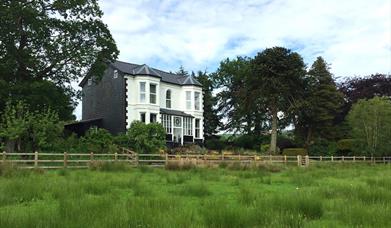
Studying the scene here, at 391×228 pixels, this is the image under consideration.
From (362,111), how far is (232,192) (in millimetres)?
34709

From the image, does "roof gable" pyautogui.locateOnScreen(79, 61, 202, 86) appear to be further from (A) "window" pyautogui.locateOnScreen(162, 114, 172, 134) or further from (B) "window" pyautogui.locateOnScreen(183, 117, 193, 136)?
(B) "window" pyautogui.locateOnScreen(183, 117, 193, 136)

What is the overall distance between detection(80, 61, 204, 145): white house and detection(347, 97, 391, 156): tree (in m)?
16.1

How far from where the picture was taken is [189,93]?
5006cm

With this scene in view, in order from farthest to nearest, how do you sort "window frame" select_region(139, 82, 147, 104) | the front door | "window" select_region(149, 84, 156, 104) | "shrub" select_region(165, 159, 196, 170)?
the front door, "window" select_region(149, 84, 156, 104), "window frame" select_region(139, 82, 147, 104), "shrub" select_region(165, 159, 196, 170)

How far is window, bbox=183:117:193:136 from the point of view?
157ft

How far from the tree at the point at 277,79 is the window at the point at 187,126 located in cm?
761

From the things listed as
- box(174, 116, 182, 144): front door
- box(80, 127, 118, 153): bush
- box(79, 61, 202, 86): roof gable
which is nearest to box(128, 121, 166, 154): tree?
box(80, 127, 118, 153): bush

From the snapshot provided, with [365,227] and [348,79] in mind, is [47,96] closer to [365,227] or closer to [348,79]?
[365,227]

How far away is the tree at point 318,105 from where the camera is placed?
5284 centimetres

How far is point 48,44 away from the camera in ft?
104

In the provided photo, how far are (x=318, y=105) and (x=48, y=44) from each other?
32.5 meters

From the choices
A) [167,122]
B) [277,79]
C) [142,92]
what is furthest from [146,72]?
[277,79]

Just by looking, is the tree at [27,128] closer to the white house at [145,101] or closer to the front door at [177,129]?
the white house at [145,101]

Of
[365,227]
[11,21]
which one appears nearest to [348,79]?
[11,21]
